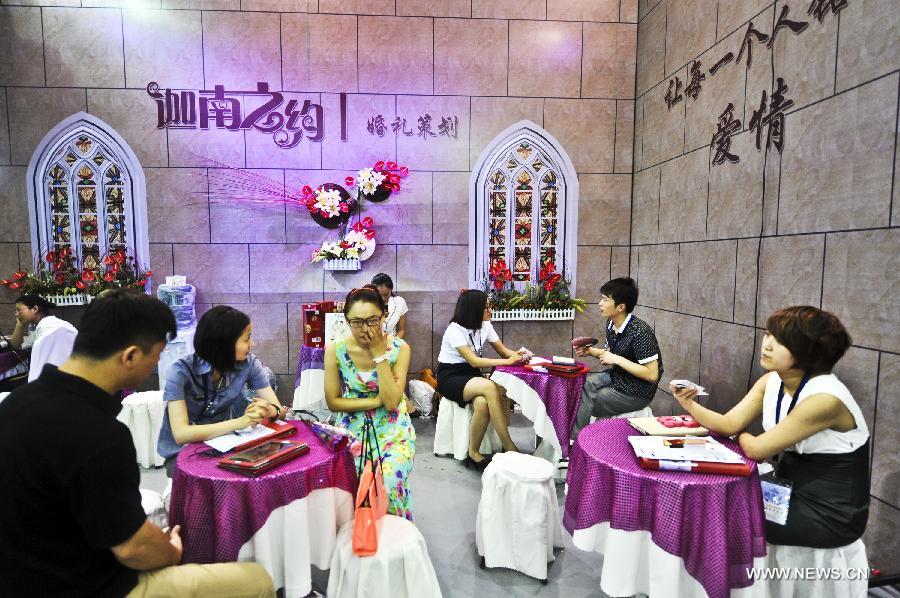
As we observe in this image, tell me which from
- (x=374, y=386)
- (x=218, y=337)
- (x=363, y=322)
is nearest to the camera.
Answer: (x=218, y=337)

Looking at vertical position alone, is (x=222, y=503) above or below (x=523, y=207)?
below

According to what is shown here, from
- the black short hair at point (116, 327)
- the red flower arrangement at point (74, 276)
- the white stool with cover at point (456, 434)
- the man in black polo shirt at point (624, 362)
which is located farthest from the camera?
the red flower arrangement at point (74, 276)

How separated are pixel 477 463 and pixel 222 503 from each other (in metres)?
2.39

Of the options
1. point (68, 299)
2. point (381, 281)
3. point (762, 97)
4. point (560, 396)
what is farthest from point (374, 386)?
point (68, 299)

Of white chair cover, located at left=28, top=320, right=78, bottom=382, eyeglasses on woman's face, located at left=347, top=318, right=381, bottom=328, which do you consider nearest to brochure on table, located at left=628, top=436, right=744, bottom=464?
eyeglasses on woman's face, located at left=347, top=318, right=381, bottom=328

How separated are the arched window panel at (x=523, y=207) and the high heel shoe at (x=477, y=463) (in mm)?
2289

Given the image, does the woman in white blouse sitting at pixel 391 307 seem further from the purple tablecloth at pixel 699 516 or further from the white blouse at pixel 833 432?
the white blouse at pixel 833 432

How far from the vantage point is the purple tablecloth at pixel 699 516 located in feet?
5.80

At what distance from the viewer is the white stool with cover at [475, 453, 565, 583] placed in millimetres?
2514

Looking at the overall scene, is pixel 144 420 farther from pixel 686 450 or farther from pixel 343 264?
pixel 686 450

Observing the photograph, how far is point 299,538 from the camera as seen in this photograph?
1983 millimetres

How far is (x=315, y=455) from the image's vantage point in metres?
2.07

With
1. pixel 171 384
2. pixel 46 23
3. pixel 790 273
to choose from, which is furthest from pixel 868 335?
pixel 46 23

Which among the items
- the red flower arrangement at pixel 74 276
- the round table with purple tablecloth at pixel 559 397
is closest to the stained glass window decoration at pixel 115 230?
the red flower arrangement at pixel 74 276
